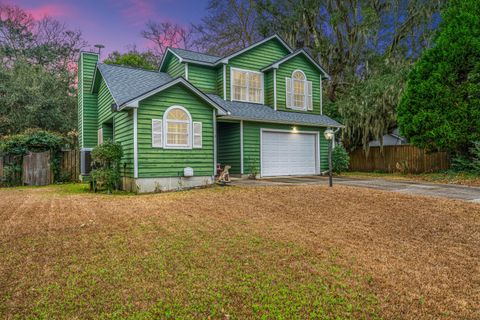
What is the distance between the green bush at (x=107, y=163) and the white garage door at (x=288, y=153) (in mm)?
6126

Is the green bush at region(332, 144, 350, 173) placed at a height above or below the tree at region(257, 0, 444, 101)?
below

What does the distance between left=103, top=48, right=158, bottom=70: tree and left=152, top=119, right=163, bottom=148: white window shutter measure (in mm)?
14270

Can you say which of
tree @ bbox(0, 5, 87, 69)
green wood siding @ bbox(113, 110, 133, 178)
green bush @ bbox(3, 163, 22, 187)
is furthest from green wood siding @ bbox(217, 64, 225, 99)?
tree @ bbox(0, 5, 87, 69)

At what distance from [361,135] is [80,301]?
18.9m

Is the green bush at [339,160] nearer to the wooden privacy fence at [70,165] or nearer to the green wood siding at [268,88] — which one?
the green wood siding at [268,88]

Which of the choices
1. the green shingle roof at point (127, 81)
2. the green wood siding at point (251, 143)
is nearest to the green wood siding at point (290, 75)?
the green wood siding at point (251, 143)

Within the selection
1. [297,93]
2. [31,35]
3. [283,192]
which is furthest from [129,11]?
[283,192]

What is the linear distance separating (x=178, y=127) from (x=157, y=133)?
0.78m

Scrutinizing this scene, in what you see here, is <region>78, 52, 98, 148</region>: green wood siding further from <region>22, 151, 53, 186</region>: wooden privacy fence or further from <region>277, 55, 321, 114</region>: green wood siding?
<region>277, 55, 321, 114</region>: green wood siding

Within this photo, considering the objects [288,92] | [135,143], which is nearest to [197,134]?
[135,143]

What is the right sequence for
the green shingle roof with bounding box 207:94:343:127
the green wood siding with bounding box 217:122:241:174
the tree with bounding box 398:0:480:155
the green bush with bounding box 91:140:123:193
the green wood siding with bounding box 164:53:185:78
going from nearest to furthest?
1. the green bush with bounding box 91:140:123:193
2. the tree with bounding box 398:0:480:155
3. the green shingle roof with bounding box 207:94:343:127
4. the green wood siding with bounding box 217:122:241:174
5. the green wood siding with bounding box 164:53:185:78

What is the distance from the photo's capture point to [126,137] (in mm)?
10625

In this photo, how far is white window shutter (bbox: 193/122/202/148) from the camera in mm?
10969

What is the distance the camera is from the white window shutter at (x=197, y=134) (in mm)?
10969
